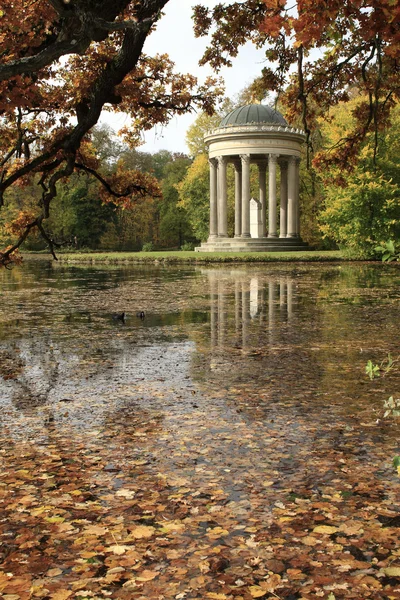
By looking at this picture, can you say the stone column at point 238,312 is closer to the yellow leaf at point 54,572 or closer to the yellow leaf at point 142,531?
the yellow leaf at point 142,531

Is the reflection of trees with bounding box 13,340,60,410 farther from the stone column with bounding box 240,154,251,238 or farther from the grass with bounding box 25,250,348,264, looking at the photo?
the stone column with bounding box 240,154,251,238

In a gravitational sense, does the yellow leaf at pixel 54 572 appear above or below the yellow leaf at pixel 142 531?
below

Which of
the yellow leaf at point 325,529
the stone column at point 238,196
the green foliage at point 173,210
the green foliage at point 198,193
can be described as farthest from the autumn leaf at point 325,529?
the green foliage at point 173,210

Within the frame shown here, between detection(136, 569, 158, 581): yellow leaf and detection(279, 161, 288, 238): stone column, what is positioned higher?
detection(279, 161, 288, 238): stone column

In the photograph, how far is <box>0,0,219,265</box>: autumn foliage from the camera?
21.1 feet

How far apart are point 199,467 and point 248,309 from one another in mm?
11513

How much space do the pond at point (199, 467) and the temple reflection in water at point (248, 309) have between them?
0.37 metres

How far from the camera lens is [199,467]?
17.5 ft

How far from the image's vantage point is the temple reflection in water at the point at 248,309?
41.4ft

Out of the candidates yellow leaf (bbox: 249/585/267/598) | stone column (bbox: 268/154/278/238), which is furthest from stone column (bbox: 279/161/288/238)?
yellow leaf (bbox: 249/585/267/598)

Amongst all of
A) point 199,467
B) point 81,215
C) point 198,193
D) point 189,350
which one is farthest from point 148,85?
point 81,215

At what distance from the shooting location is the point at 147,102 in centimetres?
1157

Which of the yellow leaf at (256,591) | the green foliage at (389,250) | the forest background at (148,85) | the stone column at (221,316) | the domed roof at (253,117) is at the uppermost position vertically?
the domed roof at (253,117)

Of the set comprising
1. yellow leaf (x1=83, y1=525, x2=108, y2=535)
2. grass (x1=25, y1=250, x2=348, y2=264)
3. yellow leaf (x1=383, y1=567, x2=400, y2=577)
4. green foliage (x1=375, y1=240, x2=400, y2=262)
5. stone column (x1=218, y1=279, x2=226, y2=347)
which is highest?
green foliage (x1=375, y1=240, x2=400, y2=262)
